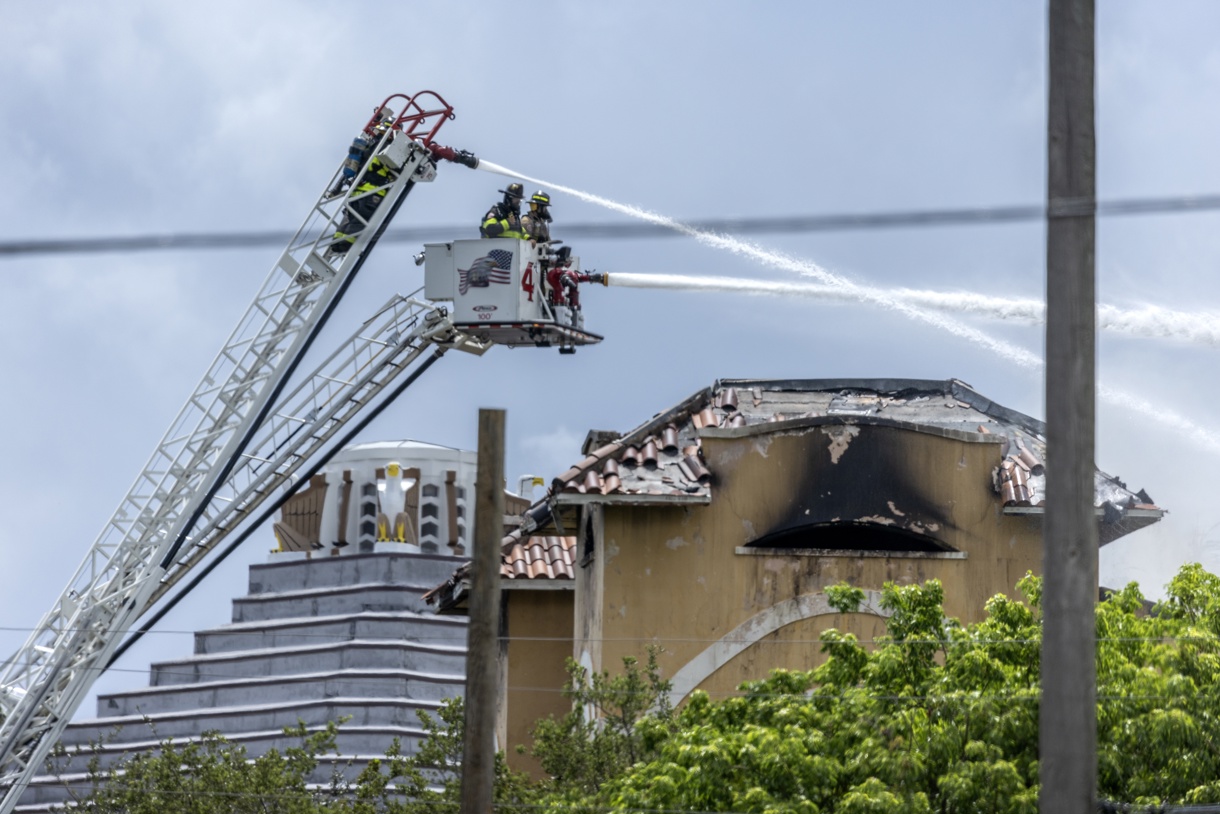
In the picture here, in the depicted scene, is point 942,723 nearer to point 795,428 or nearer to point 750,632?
point 750,632

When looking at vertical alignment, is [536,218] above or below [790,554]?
above

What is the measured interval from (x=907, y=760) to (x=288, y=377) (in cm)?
1825

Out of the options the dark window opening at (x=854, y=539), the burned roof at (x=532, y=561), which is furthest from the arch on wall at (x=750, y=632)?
the burned roof at (x=532, y=561)

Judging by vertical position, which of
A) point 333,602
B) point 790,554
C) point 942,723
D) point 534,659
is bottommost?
point 942,723

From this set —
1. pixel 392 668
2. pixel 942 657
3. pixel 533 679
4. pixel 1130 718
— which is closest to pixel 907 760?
pixel 1130 718

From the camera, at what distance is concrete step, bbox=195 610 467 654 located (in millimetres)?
63438

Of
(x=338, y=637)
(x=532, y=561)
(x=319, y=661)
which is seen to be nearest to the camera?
(x=532, y=561)

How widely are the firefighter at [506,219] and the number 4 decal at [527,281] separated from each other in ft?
1.85

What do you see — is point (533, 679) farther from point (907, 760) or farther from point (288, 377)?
point (907, 760)

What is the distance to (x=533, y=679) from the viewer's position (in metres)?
31.1

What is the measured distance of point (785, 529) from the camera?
2580 cm

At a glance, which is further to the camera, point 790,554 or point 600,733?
point 790,554

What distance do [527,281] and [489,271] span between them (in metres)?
0.64

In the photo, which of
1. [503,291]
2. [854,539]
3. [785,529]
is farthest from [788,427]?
[503,291]
